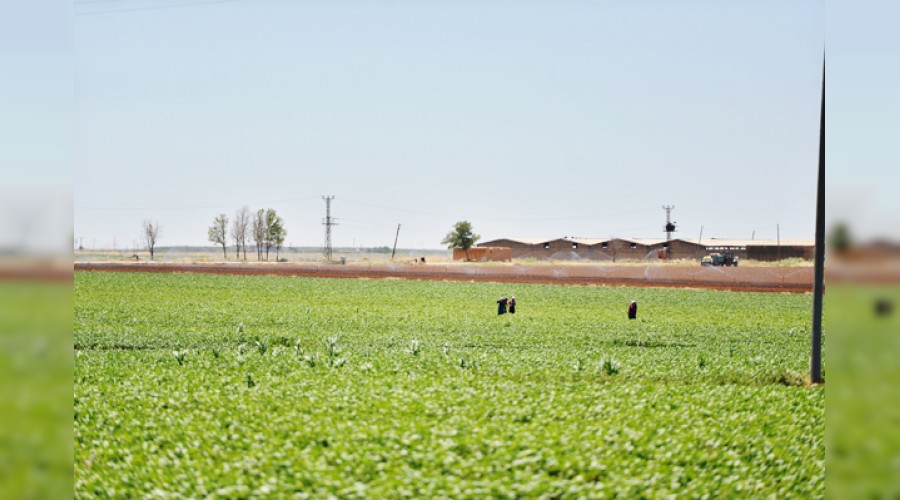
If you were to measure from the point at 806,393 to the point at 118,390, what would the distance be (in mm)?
7592

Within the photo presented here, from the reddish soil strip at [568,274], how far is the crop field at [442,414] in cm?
1678

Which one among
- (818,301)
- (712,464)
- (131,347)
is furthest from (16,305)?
(131,347)

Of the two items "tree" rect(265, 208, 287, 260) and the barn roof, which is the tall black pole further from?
"tree" rect(265, 208, 287, 260)

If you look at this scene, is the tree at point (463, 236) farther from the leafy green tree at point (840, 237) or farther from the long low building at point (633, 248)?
the leafy green tree at point (840, 237)

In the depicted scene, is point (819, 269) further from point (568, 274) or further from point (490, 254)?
point (490, 254)

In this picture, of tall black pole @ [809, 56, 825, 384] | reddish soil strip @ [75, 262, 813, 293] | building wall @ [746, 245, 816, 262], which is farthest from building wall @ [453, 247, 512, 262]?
tall black pole @ [809, 56, 825, 384]

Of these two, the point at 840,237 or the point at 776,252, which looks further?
the point at 776,252

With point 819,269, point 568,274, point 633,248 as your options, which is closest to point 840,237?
point 819,269

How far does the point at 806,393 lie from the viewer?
854 centimetres

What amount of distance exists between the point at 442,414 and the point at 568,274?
1049 inches

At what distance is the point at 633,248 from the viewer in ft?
184

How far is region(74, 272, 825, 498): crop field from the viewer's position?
5848mm

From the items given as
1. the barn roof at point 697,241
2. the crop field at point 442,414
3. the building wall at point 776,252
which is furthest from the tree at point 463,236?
the crop field at point 442,414

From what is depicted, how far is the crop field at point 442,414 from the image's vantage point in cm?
585
